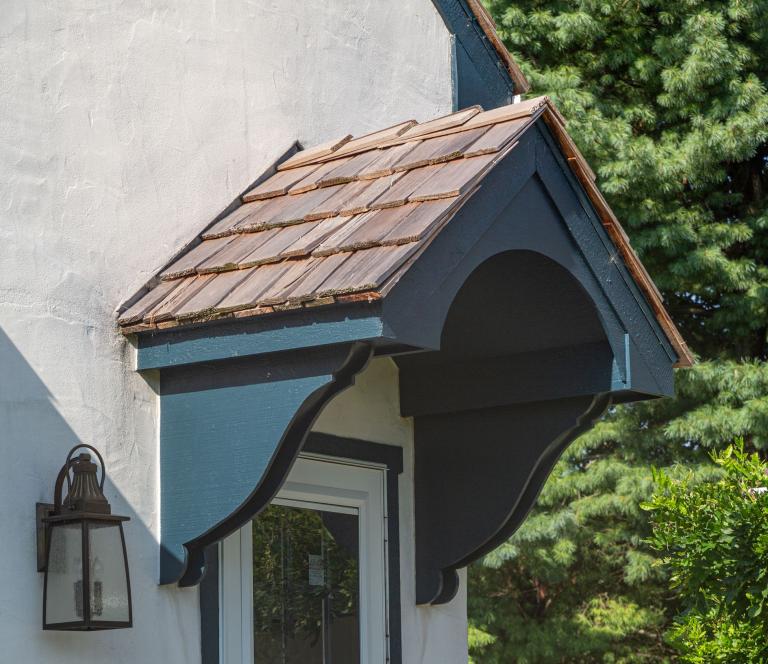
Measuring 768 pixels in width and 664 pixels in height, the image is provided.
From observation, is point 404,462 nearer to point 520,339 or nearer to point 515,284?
point 520,339

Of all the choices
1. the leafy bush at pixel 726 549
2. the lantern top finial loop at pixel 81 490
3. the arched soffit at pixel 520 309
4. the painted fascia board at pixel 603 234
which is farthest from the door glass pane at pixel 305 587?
the painted fascia board at pixel 603 234

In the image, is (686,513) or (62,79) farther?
(686,513)

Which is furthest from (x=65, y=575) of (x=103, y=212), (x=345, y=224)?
(x=345, y=224)

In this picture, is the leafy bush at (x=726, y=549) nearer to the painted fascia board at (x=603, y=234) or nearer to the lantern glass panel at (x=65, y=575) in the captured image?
the painted fascia board at (x=603, y=234)

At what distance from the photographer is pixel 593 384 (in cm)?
452

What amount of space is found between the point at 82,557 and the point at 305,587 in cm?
130

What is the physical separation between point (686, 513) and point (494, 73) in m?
2.23

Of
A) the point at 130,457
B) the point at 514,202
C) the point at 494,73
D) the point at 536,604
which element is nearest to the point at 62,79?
the point at 130,457

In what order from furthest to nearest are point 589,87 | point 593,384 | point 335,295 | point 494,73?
1. point 589,87
2. point 494,73
3. point 593,384
4. point 335,295

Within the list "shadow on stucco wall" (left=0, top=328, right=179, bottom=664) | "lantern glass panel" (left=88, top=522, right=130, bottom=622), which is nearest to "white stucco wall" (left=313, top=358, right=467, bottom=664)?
"shadow on stucco wall" (left=0, top=328, right=179, bottom=664)

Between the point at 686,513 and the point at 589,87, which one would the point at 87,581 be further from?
the point at 589,87

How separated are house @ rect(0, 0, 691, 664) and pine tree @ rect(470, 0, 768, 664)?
23.4 feet

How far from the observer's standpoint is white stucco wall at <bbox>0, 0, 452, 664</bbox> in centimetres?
374

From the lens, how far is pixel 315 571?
4.75 meters
